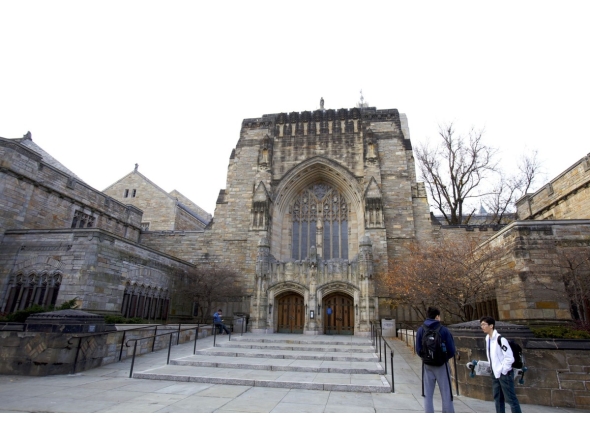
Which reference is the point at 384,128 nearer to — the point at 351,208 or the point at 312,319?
the point at 351,208

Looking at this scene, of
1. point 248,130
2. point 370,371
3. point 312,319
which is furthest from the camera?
point 248,130

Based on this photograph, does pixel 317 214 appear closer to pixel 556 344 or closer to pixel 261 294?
pixel 261 294

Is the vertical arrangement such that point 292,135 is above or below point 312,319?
above

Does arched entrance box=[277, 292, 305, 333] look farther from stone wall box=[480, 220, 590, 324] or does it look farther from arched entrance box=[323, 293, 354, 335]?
stone wall box=[480, 220, 590, 324]

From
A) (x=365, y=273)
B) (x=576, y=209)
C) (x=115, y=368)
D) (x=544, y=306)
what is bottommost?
(x=115, y=368)

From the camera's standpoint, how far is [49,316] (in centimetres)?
821

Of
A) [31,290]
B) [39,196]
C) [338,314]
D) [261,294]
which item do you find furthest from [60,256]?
[338,314]

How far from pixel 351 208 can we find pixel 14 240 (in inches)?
696

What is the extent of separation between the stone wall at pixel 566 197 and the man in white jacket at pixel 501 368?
13.4 meters

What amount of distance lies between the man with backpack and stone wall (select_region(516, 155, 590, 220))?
1408 cm

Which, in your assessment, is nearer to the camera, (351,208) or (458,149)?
(351,208)

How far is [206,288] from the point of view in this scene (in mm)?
17422

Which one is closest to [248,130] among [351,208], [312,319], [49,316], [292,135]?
[292,135]

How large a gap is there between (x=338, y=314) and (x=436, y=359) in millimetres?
13947
